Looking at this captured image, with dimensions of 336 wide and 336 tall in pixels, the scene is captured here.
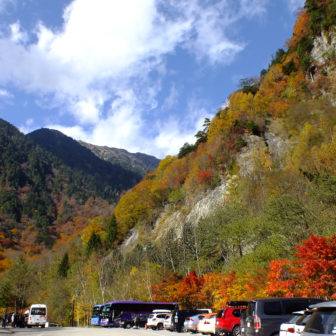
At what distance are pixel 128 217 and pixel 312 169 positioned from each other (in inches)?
2354

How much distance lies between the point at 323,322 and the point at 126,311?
37.0 metres

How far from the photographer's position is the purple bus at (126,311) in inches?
1542

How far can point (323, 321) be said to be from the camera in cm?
606

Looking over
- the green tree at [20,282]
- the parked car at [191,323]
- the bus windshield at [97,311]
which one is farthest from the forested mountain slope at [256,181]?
the green tree at [20,282]

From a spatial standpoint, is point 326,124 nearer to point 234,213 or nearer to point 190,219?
point 234,213

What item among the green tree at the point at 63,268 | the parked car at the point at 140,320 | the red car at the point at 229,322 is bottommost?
the parked car at the point at 140,320

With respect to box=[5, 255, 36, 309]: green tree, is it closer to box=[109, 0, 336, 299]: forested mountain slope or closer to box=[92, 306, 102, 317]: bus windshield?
box=[109, 0, 336, 299]: forested mountain slope

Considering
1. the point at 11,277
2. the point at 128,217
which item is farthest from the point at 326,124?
the point at 11,277

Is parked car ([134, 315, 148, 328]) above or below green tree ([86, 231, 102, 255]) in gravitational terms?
below

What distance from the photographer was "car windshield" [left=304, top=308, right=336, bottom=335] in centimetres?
588

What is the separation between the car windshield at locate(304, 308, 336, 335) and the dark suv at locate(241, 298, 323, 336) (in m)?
6.14

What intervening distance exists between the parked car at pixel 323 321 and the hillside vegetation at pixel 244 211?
42.0 feet

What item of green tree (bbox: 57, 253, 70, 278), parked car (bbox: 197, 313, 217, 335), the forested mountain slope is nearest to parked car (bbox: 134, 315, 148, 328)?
the forested mountain slope

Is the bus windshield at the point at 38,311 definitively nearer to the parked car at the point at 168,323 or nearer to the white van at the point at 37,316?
the white van at the point at 37,316
